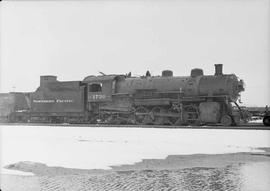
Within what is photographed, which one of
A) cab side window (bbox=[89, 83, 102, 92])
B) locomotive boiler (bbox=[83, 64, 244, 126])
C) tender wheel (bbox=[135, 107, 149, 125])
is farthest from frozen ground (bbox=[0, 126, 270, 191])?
cab side window (bbox=[89, 83, 102, 92])

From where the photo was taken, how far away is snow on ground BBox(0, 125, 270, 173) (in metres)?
9.73

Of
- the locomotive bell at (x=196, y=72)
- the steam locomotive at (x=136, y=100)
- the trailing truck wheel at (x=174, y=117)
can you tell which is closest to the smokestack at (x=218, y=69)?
the steam locomotive at (x=136, y=100)

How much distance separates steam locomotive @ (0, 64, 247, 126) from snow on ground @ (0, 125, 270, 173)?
5.09 m

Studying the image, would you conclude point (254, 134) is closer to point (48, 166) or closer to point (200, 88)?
point (200, 88)

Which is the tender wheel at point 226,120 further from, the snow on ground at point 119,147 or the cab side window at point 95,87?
the cab side window at point 95,87

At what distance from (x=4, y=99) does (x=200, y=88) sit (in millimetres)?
16386

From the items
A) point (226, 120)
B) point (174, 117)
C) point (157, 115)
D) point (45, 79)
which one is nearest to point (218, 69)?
point (226, 120)

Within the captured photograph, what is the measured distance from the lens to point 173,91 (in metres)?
21.0

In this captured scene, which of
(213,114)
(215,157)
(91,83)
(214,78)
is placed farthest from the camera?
(91,83)

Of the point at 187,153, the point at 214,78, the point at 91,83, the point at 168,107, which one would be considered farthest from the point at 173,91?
the point at 187,153

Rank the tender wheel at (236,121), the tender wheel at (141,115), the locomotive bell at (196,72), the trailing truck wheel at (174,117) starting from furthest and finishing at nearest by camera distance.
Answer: the locomotive bell at (196,72) < the tender wheel at (141,115) < the trailing truck wheel at (174,117) < the tender wheel at (236,121)

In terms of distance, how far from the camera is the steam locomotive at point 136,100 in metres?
19.9

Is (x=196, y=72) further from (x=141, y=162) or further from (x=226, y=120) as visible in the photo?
(x=141, y=162)

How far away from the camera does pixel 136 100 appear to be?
2172 cm
